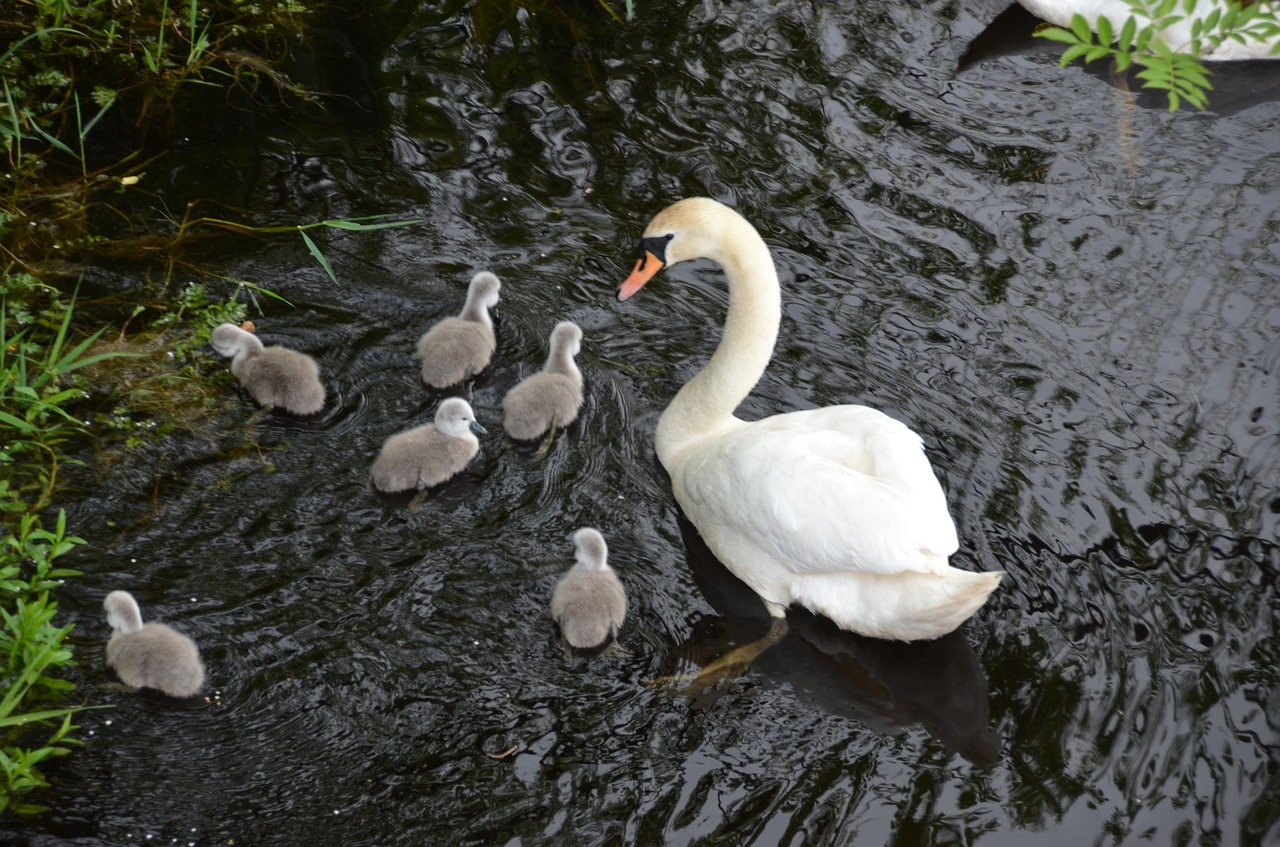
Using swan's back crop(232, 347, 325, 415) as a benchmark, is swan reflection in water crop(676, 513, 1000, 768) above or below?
below

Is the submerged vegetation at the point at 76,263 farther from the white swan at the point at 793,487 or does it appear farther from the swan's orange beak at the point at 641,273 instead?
the white swan at the point at 793,487

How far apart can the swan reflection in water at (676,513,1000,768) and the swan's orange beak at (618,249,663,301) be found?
1.31 m

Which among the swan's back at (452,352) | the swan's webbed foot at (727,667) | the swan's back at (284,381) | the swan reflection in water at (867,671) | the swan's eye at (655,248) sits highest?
the swan's eye at (655,248)

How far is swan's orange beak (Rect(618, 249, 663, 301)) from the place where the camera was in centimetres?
522

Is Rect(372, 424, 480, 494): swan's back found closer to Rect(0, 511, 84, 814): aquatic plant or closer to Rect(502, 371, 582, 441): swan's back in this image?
Rect(502, 371, 582, 441): swan's back

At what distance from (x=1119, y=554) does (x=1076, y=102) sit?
3.74m

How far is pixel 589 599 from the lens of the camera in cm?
446

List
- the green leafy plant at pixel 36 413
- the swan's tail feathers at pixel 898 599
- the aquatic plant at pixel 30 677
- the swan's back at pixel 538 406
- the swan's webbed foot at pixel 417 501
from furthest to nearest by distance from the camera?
the swan's back at pixel 538 406
the swan's webbed foot at pixel 417 501
the green leafy plant at pixel 36 413
the swan's tail feathers at pixel 898 599
the aquatic plant at pixel 30 677

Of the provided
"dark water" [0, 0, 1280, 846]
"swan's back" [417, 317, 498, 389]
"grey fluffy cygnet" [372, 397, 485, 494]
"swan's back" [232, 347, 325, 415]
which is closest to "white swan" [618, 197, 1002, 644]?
"dark water" [0, 0, 1280, 846]

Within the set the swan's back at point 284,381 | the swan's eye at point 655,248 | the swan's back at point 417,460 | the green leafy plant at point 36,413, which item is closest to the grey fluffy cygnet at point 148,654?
the green leafy plant at point 36,413

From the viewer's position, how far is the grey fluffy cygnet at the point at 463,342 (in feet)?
17.8

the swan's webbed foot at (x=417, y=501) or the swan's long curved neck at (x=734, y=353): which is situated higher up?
the swan's long curved neck at (x=734, y=353)

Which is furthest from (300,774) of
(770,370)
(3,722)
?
(770,370)

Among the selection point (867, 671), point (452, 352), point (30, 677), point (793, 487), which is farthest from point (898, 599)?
point (30, 677)
